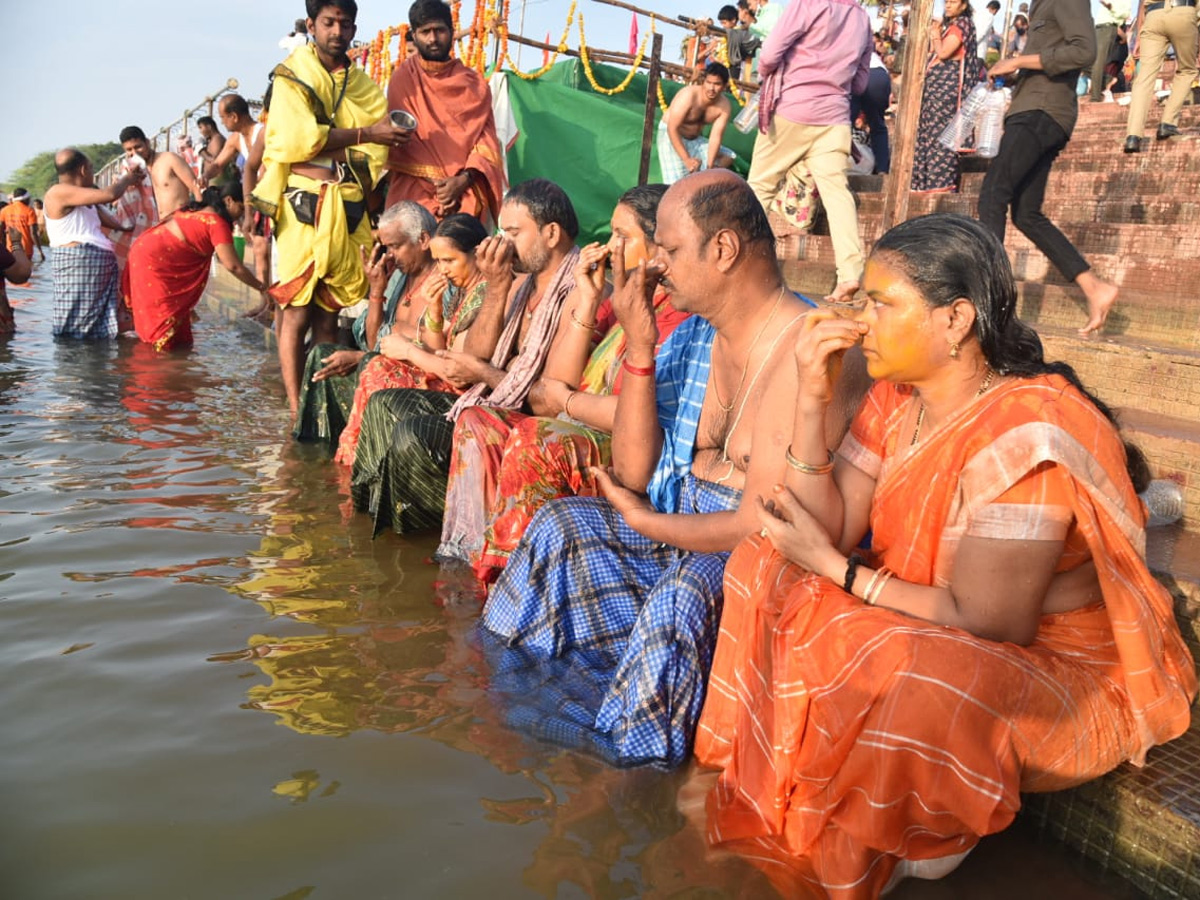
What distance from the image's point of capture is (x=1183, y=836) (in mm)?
1897

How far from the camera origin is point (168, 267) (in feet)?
28.0

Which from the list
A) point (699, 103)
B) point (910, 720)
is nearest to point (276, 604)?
point (910, 720)

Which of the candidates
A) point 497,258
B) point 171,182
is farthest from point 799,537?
point 171,182

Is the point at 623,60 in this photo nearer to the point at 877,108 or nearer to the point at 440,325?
Answer: the point at 877,108

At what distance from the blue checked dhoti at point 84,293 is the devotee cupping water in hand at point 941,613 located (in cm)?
893

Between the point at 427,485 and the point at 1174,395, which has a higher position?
the point at 1174,395

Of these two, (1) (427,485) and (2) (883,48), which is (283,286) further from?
(2) (883,48)

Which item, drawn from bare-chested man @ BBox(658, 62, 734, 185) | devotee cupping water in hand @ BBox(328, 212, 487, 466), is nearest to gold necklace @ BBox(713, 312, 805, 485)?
devotee cupping water in hand @ BBox(328, 212, 487, 466)

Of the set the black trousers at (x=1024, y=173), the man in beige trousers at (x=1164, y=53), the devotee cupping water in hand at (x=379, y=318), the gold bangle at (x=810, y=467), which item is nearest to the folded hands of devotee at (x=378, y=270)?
the devotee cupping water in hand at (x=379, y=318)

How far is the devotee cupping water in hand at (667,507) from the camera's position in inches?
96.3

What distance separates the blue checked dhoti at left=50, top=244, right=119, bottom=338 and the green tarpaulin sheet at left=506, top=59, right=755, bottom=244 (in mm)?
4249

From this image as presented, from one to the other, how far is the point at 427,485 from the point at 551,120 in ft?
18.1

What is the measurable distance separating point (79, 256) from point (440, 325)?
6375 millimetres

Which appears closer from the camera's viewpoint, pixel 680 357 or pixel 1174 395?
pixel 680 357
